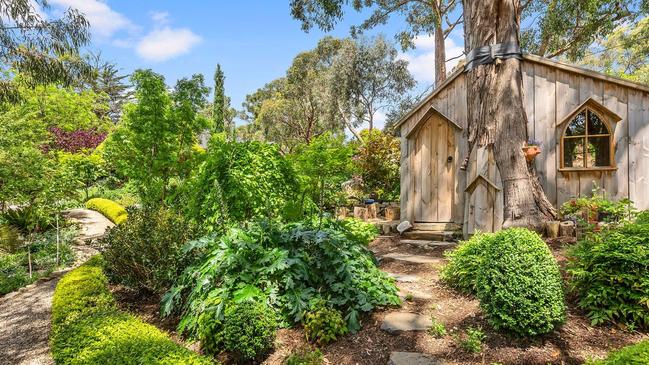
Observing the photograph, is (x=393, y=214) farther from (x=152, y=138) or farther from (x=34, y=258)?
(x=34, y=258)

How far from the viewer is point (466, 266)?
362 cm

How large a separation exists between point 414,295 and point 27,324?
14.5 feet

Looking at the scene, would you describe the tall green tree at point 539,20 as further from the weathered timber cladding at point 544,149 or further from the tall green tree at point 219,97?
the tall green tree at point 219,97

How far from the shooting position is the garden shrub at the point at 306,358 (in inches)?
100

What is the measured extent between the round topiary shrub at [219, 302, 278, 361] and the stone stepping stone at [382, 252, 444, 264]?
2642 millimetres

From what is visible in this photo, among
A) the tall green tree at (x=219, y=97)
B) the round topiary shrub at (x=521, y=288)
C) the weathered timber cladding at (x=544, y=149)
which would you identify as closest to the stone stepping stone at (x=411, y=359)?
the round topiary shrub at (x=521, y=288)

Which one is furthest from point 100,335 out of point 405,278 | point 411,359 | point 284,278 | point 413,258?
point 413,258

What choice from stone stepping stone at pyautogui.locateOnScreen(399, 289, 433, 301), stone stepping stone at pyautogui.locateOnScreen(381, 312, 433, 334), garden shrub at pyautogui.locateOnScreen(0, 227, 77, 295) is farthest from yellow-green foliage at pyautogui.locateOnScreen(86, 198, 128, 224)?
A: stone stepping stone at pyautogui.locateOnScreen(381, 312, 433, 334)

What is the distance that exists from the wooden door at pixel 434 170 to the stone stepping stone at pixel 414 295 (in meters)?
3.40

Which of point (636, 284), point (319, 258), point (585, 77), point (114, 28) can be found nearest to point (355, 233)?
point (319, 258)

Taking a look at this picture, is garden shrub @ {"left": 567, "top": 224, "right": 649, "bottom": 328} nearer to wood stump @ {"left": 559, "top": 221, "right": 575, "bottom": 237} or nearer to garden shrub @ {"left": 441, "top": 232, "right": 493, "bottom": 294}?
garden shrub @ {"left": 441, "top": 232, "right": 493, "bottom": 294}

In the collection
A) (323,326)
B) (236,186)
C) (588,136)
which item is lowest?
(323,326)

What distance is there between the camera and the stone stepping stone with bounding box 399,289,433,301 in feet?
11.6

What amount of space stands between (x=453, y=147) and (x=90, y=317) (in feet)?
20.2
